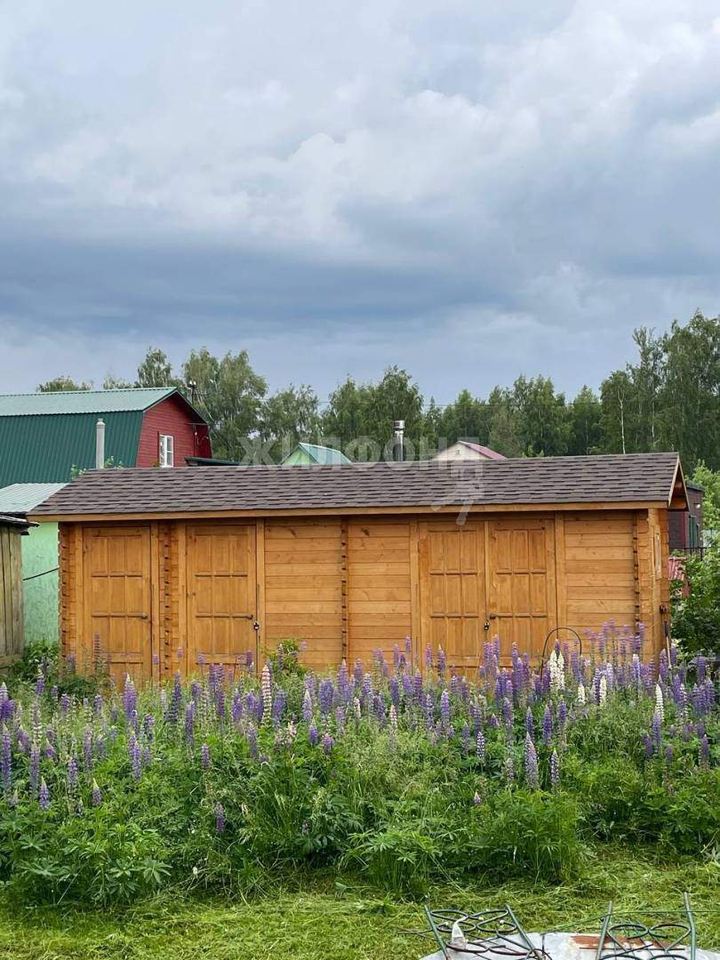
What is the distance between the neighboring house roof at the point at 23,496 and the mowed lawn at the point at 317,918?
16.2 meters

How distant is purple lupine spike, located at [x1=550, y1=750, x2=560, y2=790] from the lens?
6.17 meters

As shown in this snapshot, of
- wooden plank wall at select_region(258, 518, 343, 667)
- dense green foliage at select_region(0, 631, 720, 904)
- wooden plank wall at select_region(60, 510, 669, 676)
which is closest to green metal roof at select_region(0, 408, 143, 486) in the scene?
wooden plank wall at select_region(60, 510, 669, 676)

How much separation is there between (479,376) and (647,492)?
158ft

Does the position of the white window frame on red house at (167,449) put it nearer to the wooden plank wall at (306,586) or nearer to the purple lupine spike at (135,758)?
the wooden plank wall at (306,586)

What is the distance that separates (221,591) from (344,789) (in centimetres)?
720

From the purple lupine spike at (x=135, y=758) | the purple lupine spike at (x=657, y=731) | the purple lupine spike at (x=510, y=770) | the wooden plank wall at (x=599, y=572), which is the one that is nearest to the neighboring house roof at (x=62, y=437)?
the wooden plank wall at (x=599, y=572)

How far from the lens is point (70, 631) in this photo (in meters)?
13.6

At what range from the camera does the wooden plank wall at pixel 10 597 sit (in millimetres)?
14555

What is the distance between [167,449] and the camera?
3534 cm

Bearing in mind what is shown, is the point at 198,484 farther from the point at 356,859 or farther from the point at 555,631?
Answer: the point at 356,859

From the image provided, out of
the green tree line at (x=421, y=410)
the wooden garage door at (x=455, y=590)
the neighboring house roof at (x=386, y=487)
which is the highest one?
the green tree line at (x=421, y=410)

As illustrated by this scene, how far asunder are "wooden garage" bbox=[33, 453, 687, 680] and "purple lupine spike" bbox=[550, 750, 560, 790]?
601 cm

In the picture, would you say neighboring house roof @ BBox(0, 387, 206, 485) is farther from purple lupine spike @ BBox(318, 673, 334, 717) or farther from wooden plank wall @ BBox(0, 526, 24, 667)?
purple lupine spike @ BBox(318, 673, 334, 717)

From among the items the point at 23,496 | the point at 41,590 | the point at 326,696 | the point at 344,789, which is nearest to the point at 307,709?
the point at 326,696
